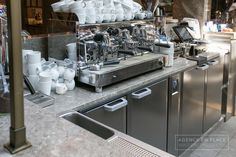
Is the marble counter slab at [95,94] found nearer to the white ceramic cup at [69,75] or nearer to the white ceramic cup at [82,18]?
the white ceramic cup at [69,75]

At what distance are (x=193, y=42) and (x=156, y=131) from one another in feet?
4.38

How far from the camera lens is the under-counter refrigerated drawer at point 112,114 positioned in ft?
5.86

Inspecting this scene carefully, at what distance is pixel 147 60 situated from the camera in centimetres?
229

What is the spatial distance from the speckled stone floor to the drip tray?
1780 millimetres

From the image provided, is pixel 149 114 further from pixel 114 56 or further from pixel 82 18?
pixel 82 18

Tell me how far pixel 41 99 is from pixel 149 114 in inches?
34.6

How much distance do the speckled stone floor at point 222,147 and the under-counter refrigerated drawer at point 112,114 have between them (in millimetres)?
1288

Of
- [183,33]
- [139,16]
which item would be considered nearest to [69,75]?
[139,16]

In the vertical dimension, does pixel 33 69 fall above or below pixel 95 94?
above

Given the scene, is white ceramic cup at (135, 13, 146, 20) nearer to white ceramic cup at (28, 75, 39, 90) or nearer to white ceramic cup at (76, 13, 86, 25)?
white ceramic cup at (76, 13, 86, 25)

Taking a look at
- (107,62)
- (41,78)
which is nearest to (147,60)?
(107,62)

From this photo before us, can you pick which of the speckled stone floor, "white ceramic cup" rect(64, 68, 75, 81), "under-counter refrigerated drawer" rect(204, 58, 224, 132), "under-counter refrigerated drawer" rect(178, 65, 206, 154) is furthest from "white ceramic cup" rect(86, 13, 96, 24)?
the speckled stone floor

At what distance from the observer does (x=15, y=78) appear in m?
0.94

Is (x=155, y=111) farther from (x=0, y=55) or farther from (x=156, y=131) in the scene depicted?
(x=0, y=55)
